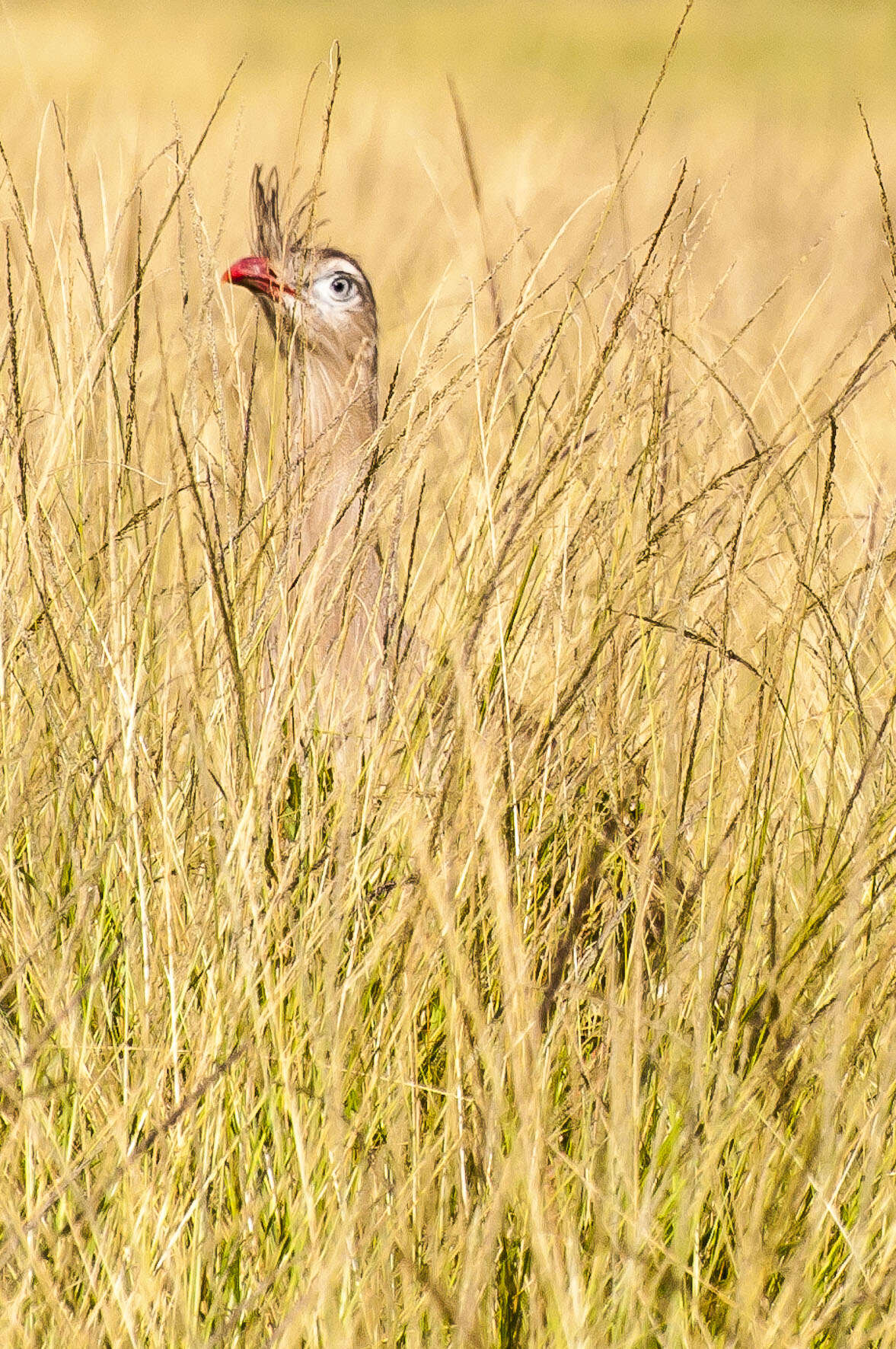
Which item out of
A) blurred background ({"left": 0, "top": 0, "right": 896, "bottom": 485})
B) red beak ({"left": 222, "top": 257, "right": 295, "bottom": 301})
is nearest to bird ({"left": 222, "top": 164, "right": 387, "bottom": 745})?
red beak ({"left": 222, "top": 257, "right": 295, "bottom": 301})

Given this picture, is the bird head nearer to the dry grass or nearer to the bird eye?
the bird eye

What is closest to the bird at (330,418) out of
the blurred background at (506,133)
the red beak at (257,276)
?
the red beak at (257,276)

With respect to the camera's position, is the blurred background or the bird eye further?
the blurred background

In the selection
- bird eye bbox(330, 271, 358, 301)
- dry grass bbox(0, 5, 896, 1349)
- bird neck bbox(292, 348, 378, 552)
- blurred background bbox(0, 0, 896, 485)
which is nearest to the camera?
dry grass bbox(0, 5, 896, 1349)

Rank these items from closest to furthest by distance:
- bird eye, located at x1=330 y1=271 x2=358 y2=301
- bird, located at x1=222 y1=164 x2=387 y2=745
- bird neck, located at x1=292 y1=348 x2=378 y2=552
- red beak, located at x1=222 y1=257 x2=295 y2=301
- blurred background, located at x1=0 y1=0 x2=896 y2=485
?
bird, located at x1=222 y1=164 x2=387 y2=745 < bird neck, located at x1=292 y1=348 x2=378 y2=552 < red beak, located at x1=222 y1=257 x2=295 y2=301 < bird eye, located at x1=330 y1=271 x2=358 y2=301 < blurred background, located at x1=0 y1=0 x2=896 y2=485

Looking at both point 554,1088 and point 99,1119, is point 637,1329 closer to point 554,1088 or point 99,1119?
point 554,1088

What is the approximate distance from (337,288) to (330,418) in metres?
0.23

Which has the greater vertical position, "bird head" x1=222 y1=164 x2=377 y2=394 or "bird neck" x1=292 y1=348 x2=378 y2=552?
"bird head" x1=222 y1=164 x2=377 y2=394

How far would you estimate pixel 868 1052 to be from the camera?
4.20 ft

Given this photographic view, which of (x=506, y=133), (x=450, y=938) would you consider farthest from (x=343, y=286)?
(x=506, y=133)

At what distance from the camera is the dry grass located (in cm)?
103

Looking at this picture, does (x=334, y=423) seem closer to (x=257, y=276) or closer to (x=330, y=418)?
Result: (x=257, y=276)

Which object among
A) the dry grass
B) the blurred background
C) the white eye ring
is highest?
the blurred background

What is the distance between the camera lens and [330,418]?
248 cm
